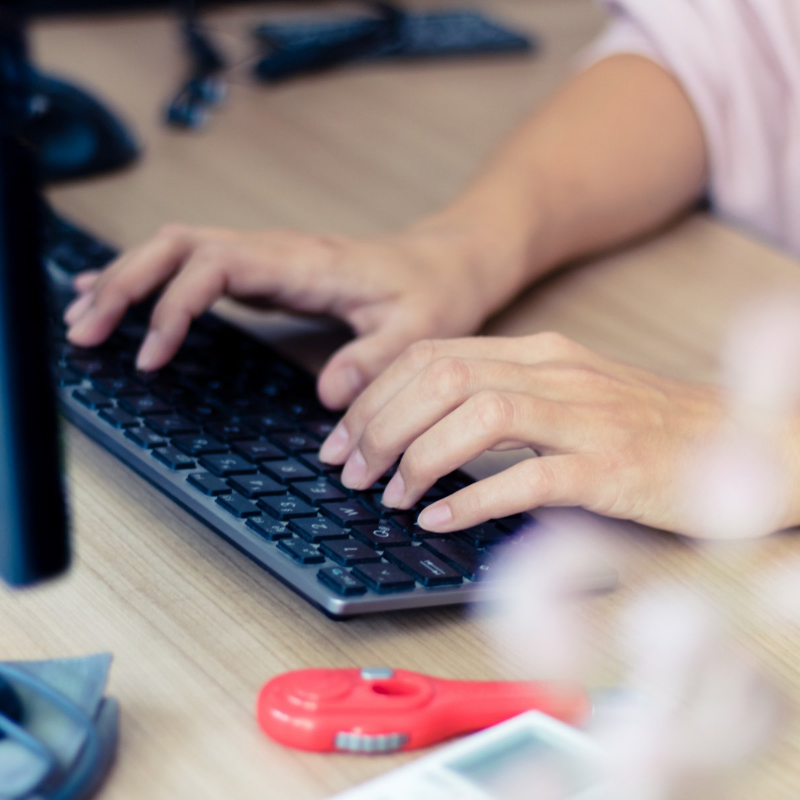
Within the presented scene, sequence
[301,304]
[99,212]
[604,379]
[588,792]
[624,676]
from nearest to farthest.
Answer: [588,792], [624,676], [604,379], [301,304], [99,212]

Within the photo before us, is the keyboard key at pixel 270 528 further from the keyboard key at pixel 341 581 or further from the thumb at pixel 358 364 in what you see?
the thumb at pixel 358 364

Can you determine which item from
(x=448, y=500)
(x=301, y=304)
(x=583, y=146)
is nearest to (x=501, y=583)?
(x=448, y=500)

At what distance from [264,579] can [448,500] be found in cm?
9

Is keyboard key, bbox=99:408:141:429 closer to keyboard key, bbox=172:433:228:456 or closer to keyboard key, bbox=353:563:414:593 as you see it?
keyboard key, bbox=172:433:228:456

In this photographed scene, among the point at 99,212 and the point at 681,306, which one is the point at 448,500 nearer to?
the point at 681,306

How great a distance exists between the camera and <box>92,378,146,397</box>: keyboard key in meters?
0.62

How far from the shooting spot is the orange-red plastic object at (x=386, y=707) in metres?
0.41

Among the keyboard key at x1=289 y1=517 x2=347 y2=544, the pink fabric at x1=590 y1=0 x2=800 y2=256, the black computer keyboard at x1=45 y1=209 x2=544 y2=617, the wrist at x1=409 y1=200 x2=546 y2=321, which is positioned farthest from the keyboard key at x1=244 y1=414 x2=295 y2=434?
the pink fabric at x1=590 y1=0 x2=800 y2=256

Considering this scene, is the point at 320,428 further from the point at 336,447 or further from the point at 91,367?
the point at 91,367

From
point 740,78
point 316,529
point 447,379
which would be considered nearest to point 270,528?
point 316,529

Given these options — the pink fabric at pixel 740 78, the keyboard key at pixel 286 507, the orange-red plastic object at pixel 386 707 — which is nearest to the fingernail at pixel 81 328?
the keyboard key at pixel 286 507

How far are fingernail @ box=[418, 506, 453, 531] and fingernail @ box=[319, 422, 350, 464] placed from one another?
0.07 metres

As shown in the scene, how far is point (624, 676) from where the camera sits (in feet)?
1.58

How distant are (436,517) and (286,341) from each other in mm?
280
